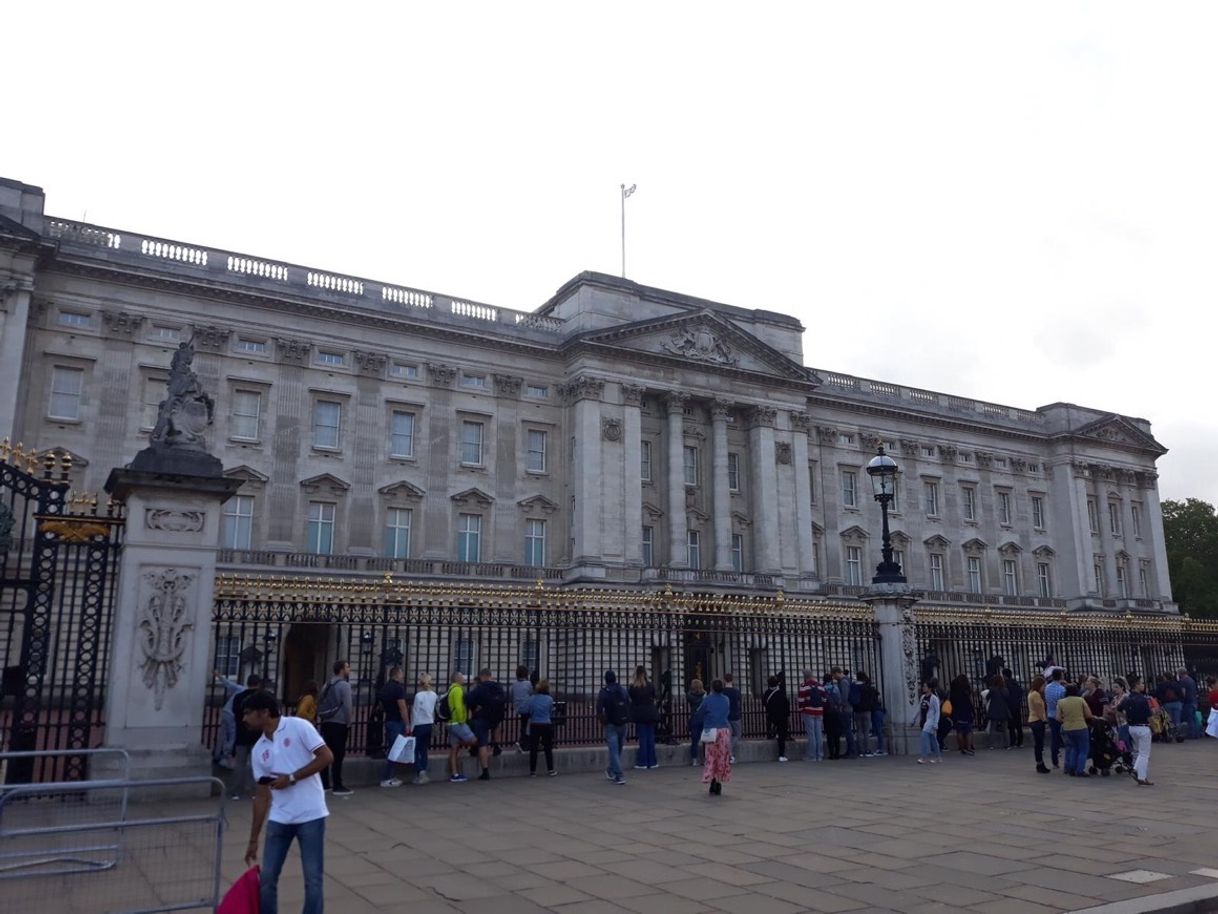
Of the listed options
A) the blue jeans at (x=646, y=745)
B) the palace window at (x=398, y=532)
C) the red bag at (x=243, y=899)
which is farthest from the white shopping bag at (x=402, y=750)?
the palace window at (x=398, y=532)

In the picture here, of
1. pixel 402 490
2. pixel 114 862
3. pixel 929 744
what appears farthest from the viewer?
pixel 402 490

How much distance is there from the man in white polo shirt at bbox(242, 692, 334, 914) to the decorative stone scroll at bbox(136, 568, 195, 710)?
6.24 metres

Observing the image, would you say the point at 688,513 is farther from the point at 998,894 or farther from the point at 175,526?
the point at 998,894

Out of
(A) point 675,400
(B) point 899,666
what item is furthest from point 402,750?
(A) point 675,400

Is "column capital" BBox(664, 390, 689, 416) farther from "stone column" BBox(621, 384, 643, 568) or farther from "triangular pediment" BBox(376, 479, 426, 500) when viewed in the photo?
"triangular pediment" BBox(376, 479, 426, 500)

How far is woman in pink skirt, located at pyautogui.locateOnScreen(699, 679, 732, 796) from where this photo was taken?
13.9m

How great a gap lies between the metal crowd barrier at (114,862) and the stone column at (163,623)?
76.1 inches

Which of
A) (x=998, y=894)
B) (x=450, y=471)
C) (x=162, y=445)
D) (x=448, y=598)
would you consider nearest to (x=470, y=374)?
(x=450, y=471)

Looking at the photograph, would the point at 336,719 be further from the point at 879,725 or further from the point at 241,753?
the point at 879,725

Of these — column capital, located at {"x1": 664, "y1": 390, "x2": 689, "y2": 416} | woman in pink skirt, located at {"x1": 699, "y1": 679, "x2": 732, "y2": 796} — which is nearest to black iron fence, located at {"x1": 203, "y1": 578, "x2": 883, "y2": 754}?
woman in pink skirt, located at {"x1": 699, "y1": 679, "x2": 732, "y2": 796}

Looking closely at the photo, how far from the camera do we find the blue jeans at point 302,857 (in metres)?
6.17

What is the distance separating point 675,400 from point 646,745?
105 ft

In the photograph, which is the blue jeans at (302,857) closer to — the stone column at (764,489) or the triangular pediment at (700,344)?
the triangular pediment at (700,344)

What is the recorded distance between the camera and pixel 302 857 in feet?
20.7
